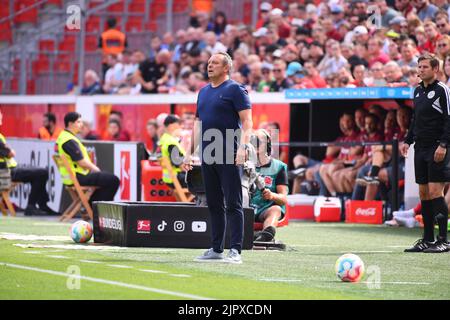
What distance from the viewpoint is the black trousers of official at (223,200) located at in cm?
1166

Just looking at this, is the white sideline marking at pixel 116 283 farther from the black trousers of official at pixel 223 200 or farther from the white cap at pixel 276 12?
the white cap at pixel 276 12

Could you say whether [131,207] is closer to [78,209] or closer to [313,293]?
[313,293]

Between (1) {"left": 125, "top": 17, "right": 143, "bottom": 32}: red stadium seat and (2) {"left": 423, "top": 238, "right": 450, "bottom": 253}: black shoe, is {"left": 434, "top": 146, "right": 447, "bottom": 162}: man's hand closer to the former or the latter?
(2) {"left": 423, "top": 238, "right": 450, "bottom": 253}: black shoe

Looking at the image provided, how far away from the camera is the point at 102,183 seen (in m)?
19.0

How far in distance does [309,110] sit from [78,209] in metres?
5.17

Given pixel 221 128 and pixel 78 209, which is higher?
pixel 221 128

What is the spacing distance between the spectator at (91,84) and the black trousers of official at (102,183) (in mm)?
9451

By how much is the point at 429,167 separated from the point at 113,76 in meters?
17.0

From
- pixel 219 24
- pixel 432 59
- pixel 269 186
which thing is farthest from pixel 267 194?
pixel 219 24

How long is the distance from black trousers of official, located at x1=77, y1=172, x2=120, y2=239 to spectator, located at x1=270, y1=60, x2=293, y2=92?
4.78 m

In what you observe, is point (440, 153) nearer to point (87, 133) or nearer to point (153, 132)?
point (153, 132)

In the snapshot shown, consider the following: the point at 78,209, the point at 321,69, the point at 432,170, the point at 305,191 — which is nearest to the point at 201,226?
the point at 432,170

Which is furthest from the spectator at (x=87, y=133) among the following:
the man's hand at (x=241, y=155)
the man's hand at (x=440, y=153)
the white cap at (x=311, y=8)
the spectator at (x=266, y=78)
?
the man's hand at (x=241, y=155)
